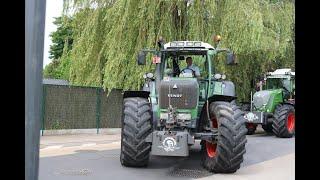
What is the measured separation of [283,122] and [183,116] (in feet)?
25.7

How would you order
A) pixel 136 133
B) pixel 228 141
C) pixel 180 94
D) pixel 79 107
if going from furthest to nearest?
pixel 79 107 → pixel 180 94 → pixel 136 133 → pixel 228 141

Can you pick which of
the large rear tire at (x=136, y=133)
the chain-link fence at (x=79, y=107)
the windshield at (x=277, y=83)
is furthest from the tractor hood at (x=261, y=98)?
the large rear tire at (x=136, y=133)

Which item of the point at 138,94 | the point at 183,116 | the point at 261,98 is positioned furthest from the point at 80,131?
the point at 183,116

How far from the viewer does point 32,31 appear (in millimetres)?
2139

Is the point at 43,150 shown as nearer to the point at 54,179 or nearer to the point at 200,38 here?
the point at 54,179

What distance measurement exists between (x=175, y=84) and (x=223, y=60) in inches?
318

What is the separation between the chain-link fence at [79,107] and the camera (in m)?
14.9

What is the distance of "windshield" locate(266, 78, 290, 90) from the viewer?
57.0 ft

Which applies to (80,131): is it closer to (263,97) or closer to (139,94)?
(263,97)

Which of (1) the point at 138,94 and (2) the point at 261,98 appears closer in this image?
(1) the point at 138,94

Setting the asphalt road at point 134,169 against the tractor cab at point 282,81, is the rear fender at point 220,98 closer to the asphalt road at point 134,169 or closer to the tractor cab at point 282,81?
the asphalt road at point 134,169

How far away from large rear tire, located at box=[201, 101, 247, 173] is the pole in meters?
5.98

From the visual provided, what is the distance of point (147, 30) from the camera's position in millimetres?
16672
